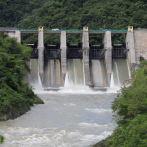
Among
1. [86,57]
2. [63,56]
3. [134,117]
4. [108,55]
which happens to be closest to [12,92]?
[134,117]

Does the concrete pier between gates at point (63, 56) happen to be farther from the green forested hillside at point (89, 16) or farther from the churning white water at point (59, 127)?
the churning white water at point (59, 127)

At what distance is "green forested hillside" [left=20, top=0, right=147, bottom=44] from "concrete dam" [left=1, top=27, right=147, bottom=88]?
13979mm

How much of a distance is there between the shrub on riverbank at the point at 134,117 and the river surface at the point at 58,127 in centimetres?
240

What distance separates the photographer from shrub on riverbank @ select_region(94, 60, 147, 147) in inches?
391

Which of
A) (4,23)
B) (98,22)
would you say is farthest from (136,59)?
(4,23)

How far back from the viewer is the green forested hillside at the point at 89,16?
62250 millimetres

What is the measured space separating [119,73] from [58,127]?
27.2 meters

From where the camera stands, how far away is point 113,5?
221 ft

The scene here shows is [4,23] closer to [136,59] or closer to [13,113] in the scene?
[136,59]

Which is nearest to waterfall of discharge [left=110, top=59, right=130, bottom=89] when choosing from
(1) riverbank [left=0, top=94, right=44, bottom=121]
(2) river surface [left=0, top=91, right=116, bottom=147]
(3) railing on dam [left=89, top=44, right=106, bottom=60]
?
(3) railing on dam [left=89, top=44, right=106, bottom=60]

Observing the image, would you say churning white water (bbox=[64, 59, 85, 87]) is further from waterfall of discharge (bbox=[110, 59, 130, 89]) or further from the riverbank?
the riverbank

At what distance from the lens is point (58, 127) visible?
16938 mm

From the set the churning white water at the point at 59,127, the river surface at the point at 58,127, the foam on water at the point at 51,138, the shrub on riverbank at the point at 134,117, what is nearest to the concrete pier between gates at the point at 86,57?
the churning white water at the point at 59,127

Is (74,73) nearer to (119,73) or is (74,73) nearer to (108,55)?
(108,55)
